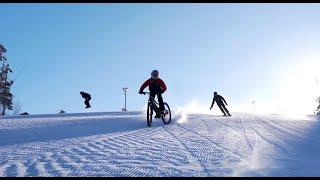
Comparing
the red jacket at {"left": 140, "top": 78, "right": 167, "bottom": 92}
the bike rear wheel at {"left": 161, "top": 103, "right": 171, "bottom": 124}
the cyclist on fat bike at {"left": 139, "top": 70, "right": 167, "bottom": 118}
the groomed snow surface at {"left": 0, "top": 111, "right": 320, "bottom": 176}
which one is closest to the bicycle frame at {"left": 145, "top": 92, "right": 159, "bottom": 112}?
the cyclist on fat bike at {"left": 139, "top": 70, "right": 167, "bottom": 118}

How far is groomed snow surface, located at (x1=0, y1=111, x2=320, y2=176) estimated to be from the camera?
9.19 m

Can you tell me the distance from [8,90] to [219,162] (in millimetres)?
56790

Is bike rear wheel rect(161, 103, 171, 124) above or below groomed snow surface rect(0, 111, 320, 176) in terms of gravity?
above

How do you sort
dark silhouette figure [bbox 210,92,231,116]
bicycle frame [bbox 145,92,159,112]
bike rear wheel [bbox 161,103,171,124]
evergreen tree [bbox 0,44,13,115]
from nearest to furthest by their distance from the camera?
bicycle frame [bbox 145,92,159,112], bike rear wheel [bbox 161,103,171,124], dark silhouette figure [bbox 210,92,231,116], evergreen tree [bbox 0,44,13,115]

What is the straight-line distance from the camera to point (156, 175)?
8.65 metres

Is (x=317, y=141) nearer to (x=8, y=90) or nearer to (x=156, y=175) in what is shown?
(x=156, y=175)

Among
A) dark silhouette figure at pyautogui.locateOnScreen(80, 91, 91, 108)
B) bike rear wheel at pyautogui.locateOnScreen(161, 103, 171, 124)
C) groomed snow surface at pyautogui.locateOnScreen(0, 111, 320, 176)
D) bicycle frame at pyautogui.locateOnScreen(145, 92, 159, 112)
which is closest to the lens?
groomed snow surface at pyautogui.locateOnScreen(0, 111, 320, 176)

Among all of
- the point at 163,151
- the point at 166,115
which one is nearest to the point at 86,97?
the point at 166,115

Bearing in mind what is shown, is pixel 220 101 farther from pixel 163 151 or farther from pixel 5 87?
pixel 5 87

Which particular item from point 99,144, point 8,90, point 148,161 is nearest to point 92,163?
point 148,161

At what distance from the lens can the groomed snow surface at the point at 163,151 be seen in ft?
30.1

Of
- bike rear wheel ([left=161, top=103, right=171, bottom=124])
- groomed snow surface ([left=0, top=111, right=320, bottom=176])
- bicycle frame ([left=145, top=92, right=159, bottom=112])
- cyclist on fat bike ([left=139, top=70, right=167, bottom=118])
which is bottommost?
groomed snow surface ([left=0, top=111, right=320, bottom=176])

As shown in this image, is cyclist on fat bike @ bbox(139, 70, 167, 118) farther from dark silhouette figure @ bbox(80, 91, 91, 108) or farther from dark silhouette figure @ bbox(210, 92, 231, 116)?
dark silhouette figure @ bbox(80, 91, 91, 108)

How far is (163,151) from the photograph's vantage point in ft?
38.2
